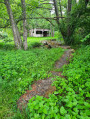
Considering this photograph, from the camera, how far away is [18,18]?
840 centimetres

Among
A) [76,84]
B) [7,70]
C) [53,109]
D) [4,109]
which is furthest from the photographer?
[7,70]

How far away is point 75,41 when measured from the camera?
11.0m

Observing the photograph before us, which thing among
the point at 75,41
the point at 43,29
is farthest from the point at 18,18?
the point at 43,29

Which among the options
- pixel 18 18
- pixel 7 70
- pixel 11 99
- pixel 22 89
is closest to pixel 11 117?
pixel 11 99

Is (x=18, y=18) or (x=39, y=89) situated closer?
(x=39, y=89)

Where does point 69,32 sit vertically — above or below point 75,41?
above

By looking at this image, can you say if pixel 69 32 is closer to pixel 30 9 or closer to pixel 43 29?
pixel 30 9

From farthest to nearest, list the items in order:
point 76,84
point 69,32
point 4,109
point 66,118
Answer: point 69,32
point 76,84
point 4,109
point 66,118

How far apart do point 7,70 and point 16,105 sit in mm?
1887

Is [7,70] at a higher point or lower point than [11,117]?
higher

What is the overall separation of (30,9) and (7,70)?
285 inches

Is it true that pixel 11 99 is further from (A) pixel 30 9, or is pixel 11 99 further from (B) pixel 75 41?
(B) pixel 75 41

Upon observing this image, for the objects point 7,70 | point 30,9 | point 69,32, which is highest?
point 30,9

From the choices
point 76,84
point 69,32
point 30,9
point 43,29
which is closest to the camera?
point 76,84
